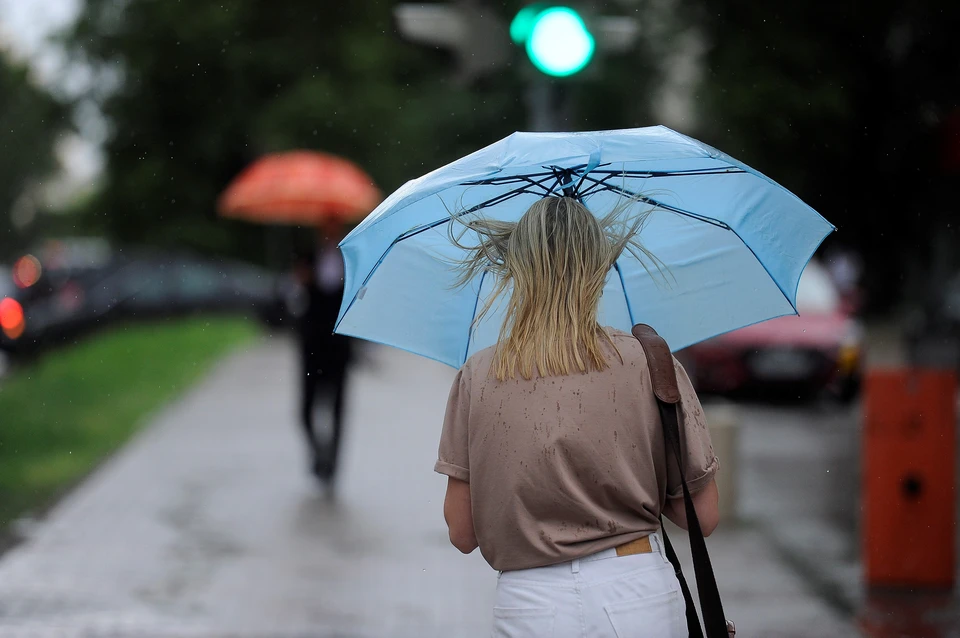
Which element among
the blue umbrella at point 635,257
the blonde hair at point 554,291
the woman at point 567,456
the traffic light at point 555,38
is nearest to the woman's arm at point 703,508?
the woman at point 567,456

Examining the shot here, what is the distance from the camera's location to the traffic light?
6023 mm

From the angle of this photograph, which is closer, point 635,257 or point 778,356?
point 635,257

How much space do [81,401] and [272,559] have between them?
7977 millimetres

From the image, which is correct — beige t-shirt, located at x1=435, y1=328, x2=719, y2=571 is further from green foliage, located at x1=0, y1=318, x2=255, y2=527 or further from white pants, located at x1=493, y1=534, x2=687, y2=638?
green foliage, located at x1=0, y1=318, x2=255, y2=527

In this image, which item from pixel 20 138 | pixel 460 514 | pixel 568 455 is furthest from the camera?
pixel 20 138

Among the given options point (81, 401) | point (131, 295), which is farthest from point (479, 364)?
point (131, 295)

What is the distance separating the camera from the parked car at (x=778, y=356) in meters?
14.0

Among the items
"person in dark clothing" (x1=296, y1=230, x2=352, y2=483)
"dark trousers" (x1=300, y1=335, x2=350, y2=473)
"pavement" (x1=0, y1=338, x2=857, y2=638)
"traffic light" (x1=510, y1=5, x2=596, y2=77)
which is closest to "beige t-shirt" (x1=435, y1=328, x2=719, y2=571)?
"pavement" (x1=0, y1=338, x2=857, y2=638)

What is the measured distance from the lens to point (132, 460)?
1064 centimetres

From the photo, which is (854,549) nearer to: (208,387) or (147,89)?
(208,387)

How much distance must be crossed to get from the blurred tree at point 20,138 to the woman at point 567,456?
33845 mm

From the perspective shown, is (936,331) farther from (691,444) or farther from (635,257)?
(691,444)

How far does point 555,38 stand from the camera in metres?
6.04

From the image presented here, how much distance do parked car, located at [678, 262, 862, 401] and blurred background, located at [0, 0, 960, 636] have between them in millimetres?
37
